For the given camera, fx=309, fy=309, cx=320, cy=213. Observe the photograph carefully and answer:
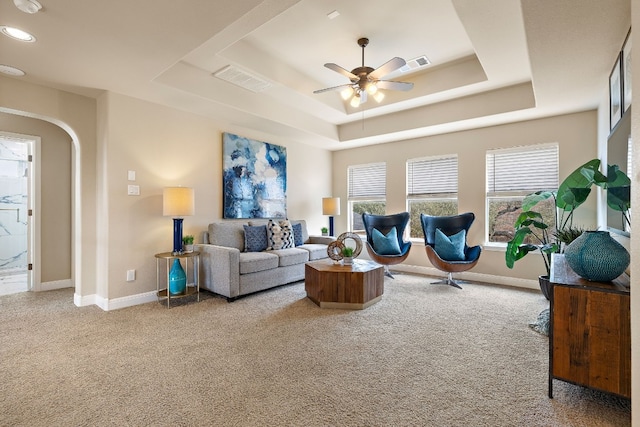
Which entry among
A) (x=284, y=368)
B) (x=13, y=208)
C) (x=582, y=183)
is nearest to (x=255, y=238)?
(x=284, y=368)

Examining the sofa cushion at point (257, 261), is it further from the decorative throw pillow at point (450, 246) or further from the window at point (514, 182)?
the window at point (514, 182)

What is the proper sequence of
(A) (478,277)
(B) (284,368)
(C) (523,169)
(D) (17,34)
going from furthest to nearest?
(A) (478,277), (C) (523,169), (D) (17,34), (B) (284,368)

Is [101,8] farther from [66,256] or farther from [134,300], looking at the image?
[66,256]

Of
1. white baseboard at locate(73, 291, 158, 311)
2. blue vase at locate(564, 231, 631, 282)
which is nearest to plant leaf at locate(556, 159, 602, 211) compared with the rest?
blue vase at locate(564, 231, 631, 282)

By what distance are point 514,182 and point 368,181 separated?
2511 millimetres

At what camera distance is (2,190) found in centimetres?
563

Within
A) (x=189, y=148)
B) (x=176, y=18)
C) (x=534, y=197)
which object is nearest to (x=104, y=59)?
(x=176, y=18)

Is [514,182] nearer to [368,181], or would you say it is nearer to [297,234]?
[368,181]

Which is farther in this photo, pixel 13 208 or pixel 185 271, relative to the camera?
pixel 13 208

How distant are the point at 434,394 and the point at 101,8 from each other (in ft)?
10.8

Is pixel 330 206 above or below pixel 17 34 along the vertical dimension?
below

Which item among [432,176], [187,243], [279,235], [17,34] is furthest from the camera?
[432,176]

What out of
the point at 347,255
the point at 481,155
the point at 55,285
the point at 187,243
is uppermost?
the point at 481,155

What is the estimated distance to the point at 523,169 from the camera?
4.55m
